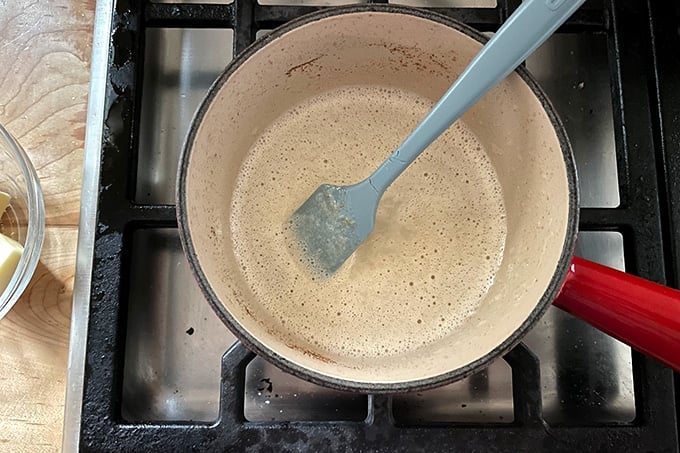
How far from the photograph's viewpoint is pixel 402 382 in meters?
0.47

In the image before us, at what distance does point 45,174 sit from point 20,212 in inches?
1.5

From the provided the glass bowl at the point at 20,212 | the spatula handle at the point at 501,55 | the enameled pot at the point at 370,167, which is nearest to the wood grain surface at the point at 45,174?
the glass bowl at the point at 20,212

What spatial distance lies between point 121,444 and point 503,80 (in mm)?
373

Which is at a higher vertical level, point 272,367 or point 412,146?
point 412,146

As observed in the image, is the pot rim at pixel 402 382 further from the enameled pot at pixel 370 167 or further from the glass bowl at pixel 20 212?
the glass bowl at pixel 20 212

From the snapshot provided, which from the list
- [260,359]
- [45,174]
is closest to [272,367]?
[260,359]

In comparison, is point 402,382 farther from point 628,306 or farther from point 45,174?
point 45,174

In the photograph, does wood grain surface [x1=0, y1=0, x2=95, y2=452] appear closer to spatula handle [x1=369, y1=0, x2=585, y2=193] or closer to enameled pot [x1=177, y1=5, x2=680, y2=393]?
enameled pot [x1=177, y1=5, x2=680, y2=393]

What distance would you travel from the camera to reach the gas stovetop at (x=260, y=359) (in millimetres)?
555

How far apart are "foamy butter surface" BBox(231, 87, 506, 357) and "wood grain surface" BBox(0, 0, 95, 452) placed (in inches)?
5.7

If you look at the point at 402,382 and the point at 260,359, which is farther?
the point at 260,359

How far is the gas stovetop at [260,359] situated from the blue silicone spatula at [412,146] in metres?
0.10

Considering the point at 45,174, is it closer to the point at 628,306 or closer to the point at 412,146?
the point at 412,146

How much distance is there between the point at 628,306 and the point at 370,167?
23 cm
